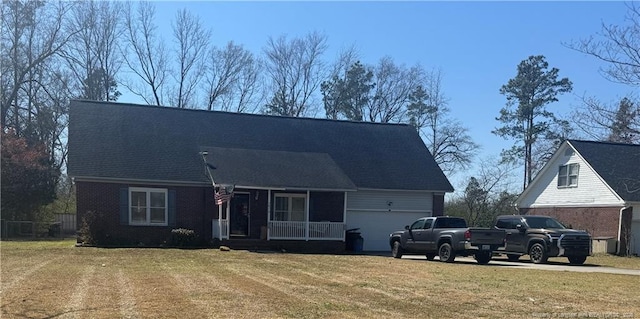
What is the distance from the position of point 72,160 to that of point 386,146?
53.6ft

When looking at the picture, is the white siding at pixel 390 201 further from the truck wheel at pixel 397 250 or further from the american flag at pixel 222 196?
the american flag at pixel 222 196

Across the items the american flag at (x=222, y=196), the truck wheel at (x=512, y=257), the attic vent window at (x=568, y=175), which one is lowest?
the truck wheel at (x=512, y=257)

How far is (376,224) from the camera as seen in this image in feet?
89.1

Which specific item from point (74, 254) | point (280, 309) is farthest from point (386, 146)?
point (280, 309)

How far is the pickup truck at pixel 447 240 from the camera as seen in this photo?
19.0 metres

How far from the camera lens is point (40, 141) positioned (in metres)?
37.6

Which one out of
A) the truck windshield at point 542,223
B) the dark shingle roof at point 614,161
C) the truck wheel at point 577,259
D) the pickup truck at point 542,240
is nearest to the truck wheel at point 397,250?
the pickup truck at point 542,240

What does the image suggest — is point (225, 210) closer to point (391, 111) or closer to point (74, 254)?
point (74, 254)

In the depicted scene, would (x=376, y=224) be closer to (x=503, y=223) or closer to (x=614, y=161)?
(x=503, y=223)

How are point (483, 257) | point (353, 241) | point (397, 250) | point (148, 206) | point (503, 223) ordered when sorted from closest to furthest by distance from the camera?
point (483, 257), point (397, 250), point (503, 223), point (148, 206), point (353, 241)

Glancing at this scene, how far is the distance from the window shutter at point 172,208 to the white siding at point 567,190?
21.5m

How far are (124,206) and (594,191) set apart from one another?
23788mm

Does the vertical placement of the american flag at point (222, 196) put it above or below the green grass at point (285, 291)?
above

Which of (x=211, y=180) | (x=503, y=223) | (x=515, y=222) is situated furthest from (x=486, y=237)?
(x=211, y=180)
